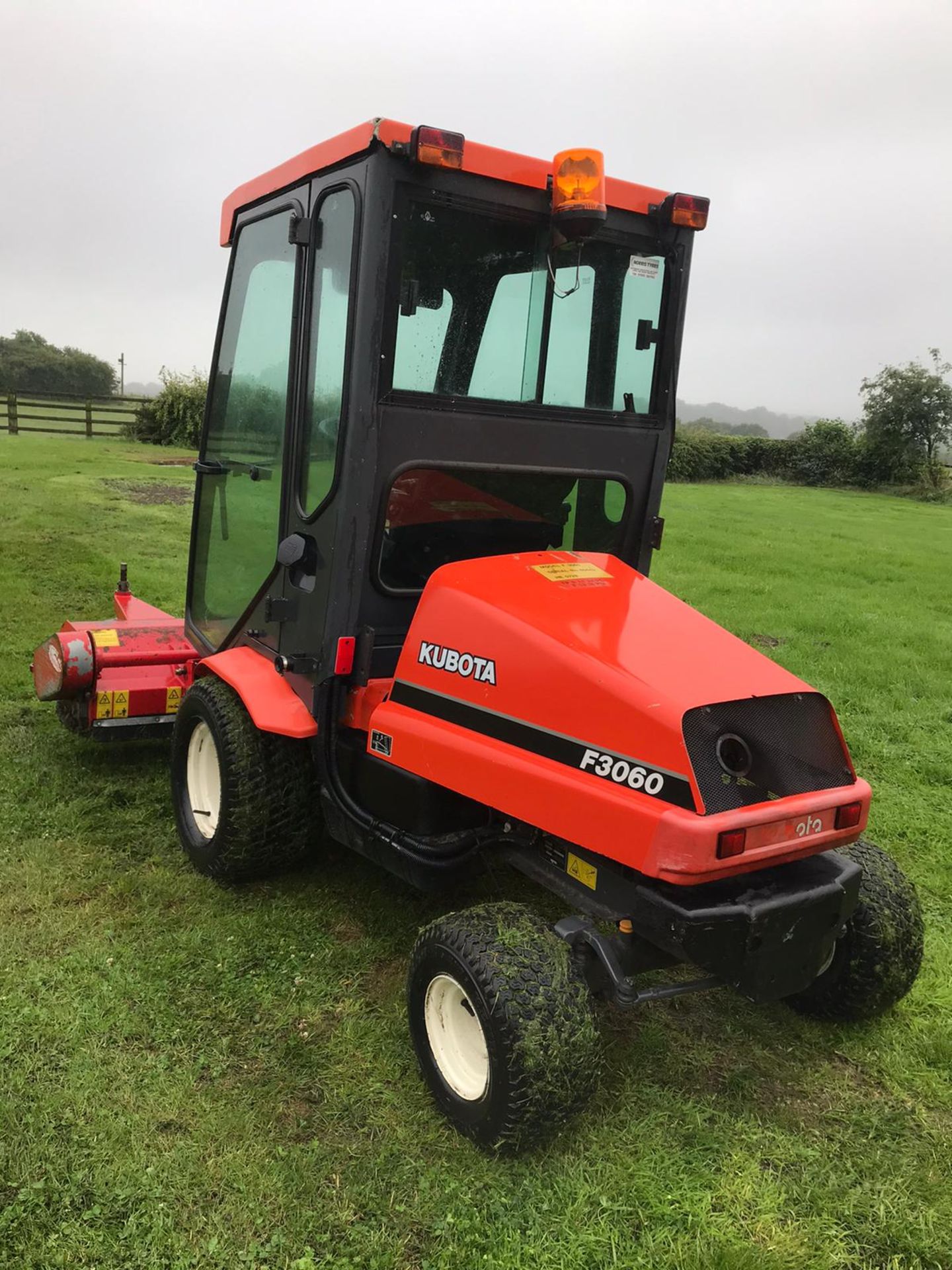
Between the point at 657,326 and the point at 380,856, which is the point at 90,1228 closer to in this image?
the point at 380,856

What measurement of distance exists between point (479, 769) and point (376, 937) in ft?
3.35

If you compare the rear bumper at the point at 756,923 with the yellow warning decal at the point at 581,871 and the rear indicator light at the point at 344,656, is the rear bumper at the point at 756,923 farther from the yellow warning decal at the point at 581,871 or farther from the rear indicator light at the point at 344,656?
the rear indicator light at the point at 344,656

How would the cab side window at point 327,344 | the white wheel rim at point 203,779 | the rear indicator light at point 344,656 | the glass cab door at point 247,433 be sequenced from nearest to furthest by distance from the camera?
the cab side window at point 327,344
the rear indicator light at point 344,656
the glass cab door at point 247,433
the white wheel rim at point 203,779

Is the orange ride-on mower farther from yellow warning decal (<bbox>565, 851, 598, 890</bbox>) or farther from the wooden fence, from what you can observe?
the wooden fence

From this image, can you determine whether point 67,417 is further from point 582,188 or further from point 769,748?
point 769,748

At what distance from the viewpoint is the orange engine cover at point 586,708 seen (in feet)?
7.83

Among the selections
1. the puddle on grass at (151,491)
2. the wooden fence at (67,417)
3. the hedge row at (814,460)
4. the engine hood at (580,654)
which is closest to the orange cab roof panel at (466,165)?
the engine hood at (580,654)

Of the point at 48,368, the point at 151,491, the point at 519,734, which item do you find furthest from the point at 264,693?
the point at 48,368

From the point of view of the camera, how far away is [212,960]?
129 inches

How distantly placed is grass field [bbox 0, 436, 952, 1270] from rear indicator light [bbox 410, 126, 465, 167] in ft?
8.12

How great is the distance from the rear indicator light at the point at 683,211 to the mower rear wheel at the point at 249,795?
2222 millimetres

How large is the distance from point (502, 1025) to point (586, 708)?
804mm

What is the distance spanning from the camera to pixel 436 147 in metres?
2.80

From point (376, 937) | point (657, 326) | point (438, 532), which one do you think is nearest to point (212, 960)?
point (376, 937)
